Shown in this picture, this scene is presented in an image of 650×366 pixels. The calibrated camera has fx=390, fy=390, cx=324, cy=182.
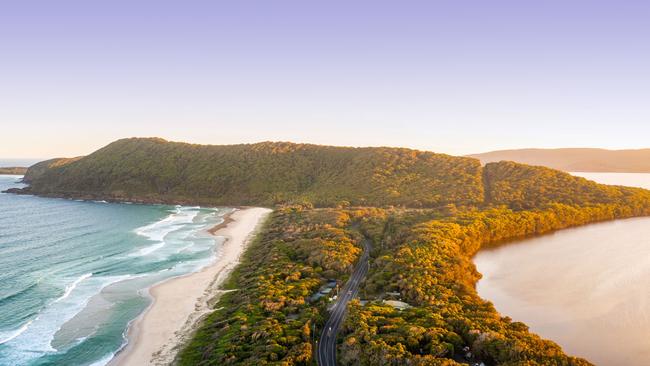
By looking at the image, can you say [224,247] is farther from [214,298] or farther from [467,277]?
[467,277]

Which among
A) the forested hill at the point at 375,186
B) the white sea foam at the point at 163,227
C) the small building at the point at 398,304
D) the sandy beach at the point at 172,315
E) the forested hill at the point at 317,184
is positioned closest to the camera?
the sandy beach at the point at 172,315

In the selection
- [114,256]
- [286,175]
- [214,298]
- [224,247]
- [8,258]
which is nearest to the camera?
[214,298]

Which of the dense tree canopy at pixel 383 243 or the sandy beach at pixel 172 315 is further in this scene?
the sandy beach at pixel 172 315

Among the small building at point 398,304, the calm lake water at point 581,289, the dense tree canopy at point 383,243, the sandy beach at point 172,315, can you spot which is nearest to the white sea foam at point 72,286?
the sandy beach at point 172,315

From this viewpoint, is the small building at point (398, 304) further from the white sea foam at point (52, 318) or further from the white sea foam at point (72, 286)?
the white sea foam at point (72, 286)

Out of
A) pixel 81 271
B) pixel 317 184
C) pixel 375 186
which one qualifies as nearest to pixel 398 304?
pixel 81 271

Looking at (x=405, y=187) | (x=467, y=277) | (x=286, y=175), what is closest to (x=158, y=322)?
(x=467, y=277)

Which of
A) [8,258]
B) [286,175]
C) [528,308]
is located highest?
[286,175]
